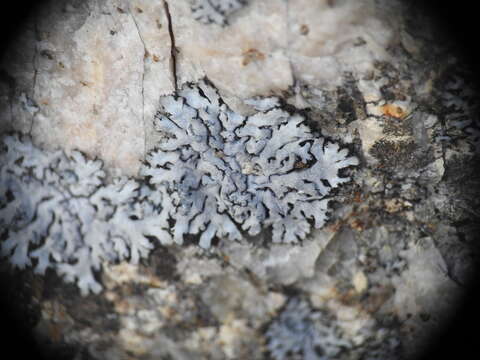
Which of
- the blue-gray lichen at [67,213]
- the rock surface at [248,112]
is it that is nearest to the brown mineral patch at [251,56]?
the rock surface at [248,112]

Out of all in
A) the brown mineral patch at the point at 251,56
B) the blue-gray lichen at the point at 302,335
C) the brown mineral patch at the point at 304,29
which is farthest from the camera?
the blue-gray lichen at the point at 302,335

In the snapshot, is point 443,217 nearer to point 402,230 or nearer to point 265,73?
point 402,230

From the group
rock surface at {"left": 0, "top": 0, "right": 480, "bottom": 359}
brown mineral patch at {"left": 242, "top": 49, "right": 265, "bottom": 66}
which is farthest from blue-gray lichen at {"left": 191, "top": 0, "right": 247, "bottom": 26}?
brown mineral patch at {"left": 242, "top": 49, "right": 265, "bottom": 66}

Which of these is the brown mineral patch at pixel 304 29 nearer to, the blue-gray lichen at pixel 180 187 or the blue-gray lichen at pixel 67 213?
the blue-gray lichen at pixel 180 187

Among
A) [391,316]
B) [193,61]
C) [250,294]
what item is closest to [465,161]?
[391,316]

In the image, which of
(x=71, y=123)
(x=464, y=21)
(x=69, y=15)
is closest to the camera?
(x=464, y=21)

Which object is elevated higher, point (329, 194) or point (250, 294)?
point (329, 194)

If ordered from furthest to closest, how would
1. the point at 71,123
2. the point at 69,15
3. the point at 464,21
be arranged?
1. the point at 71,123
2. the point at 69,15
3. the point at 464,21

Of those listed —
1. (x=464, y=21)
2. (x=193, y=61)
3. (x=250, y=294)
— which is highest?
(x=464, y=21)
